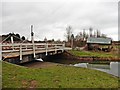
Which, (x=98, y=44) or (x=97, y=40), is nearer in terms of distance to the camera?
(x=98, y=44)

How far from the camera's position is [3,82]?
1017 cm

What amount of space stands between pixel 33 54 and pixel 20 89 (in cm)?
1303

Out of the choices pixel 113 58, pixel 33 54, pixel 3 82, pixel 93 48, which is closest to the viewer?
pixel 3 82

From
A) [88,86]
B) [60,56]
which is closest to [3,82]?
[88,86]

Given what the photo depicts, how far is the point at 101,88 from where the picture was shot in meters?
10.6

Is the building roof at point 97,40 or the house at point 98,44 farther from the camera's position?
the building roof at point 97,40

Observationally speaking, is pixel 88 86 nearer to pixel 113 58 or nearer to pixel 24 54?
pixel 24 54

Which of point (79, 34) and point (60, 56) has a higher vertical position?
point (79, 34)

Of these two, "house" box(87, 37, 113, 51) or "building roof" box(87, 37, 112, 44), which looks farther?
"building roof" box(87, 37, 112, 44)

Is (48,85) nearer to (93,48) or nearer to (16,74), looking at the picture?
(16,74)

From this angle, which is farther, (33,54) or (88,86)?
(33,54)

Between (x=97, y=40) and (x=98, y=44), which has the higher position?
(x=97, y=40)

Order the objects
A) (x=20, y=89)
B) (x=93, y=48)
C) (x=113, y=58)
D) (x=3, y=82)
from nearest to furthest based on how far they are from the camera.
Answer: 1. (x=20, y=89)
2. (x=3, y=82)
3. (x=113, y=58)
4. (x=93, y=48)

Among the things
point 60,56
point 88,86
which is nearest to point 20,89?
point 88,86
